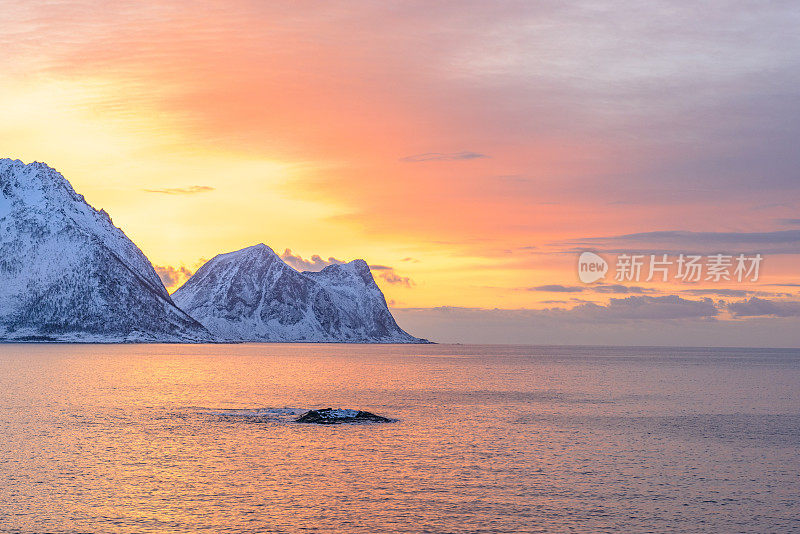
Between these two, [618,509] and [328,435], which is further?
[328,435]

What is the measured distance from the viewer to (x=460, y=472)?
58969mm

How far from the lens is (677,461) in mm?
65562

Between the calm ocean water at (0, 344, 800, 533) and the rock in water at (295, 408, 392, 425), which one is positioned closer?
the calm ocean water at (0, 344, 800, 533)

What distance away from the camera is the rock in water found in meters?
89.9

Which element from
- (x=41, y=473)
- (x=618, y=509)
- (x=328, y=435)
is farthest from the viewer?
(x=328, y=435)

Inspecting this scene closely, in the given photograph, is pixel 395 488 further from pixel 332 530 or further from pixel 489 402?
pixel 489 402

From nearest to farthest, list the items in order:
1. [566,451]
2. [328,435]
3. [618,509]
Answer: [618,509], [566,451], [328,435]

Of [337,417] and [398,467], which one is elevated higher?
[398,467]

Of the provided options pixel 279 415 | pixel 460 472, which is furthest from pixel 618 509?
pixel 279 415

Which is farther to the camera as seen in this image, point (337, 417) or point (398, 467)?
point (337, 417)

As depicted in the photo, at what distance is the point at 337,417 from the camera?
91.1 meters

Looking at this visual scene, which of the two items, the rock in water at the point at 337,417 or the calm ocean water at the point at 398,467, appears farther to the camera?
the rock in water at the point at 337,417

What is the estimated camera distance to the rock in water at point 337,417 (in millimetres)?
89906

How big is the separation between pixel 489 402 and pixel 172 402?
49.9m
